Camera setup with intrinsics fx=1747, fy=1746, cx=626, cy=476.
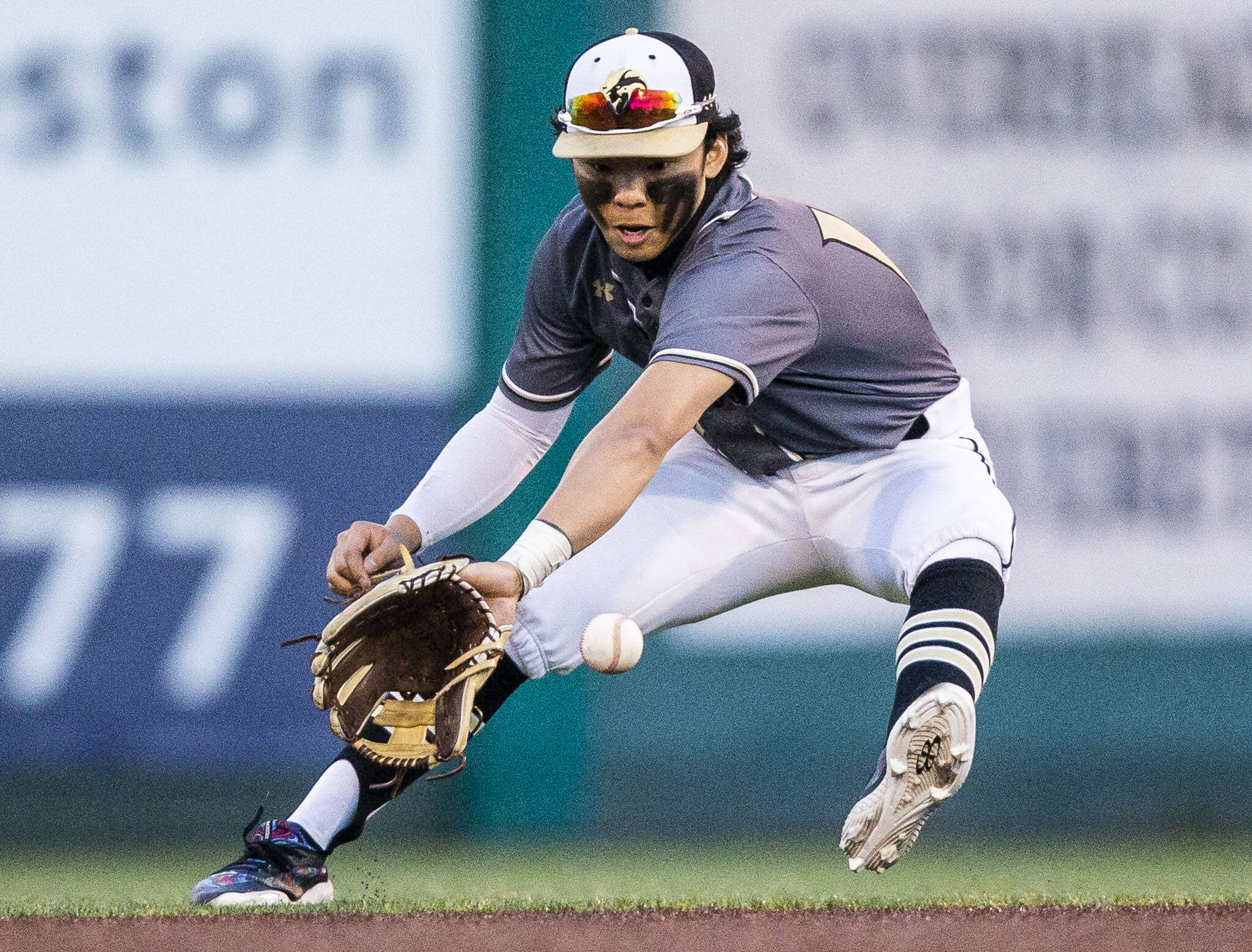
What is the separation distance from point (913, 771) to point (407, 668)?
0.98 metres

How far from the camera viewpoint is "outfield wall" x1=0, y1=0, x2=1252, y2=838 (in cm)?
515

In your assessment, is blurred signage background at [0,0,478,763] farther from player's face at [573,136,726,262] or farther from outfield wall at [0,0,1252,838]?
player's face at [573,136,726,262]

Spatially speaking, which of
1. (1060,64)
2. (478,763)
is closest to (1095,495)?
(1060,64)

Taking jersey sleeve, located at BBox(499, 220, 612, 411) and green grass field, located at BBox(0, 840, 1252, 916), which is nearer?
jersey sleeve, located at BBox(499, 220, 612, 411)

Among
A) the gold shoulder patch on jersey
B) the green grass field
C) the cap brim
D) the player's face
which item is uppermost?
the cap brim

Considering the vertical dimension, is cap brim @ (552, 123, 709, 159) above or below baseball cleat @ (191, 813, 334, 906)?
above

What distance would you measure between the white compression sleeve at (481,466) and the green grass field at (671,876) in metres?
0.78

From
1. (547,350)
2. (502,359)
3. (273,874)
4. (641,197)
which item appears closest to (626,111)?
(641,197)

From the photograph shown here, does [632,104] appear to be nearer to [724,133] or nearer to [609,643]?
[724,133]

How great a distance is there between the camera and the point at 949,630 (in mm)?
3029

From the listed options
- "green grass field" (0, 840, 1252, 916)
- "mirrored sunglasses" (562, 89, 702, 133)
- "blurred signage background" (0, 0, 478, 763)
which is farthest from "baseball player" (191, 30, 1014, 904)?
"blurred signage background" (0, 0, 478, 763)

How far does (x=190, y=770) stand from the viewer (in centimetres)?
508

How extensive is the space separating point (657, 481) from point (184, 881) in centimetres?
174

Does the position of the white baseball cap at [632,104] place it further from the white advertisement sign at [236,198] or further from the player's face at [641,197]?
the white advertisement sign at [236,198]
